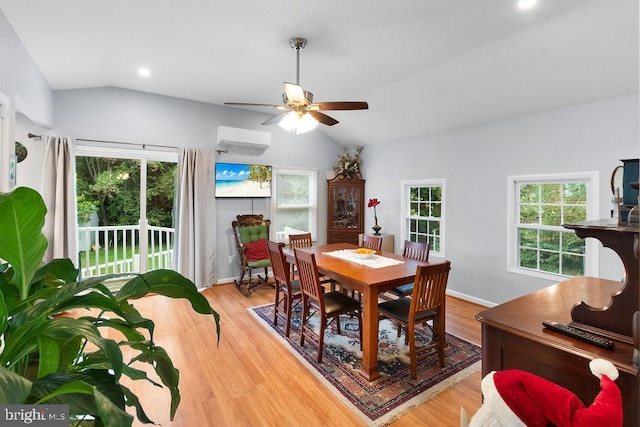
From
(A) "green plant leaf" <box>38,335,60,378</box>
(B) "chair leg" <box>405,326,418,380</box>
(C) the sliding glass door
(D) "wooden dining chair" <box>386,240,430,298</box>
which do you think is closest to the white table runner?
(D) "wooden dining chair" <box>386,240,430,298</box>

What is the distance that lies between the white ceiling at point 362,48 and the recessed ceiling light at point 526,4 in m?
0.06

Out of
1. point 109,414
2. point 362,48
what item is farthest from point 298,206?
A: point 109,414

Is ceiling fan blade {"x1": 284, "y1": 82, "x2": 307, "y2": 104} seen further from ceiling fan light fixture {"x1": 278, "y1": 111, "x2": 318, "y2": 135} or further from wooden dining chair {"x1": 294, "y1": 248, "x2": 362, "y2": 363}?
wooden dining chair {"x1": 294, "y1": 248, "x2": 362, "y2": 363}

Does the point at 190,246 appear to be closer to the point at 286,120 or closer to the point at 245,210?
the point at 245,210

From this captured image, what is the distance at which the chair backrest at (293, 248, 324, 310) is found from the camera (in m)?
2.60

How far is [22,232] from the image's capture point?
2.55ft

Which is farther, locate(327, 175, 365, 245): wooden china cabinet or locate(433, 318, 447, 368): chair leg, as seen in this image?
locate(327, 175, 365, 245): wooden china cabinet

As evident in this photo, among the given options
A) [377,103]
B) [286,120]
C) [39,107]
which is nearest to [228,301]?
[286,120]

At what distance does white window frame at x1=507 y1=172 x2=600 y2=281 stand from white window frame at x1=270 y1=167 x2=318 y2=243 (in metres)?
3.12

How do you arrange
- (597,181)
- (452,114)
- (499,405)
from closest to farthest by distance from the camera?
(499,405) < (597,181) < (452,114)

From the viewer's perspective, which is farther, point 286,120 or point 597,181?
point 597,181

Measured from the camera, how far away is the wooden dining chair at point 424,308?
7.55 ft

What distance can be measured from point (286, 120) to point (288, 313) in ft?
6.07

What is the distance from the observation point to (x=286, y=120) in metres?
2.75
